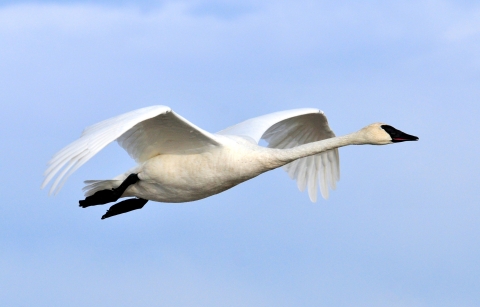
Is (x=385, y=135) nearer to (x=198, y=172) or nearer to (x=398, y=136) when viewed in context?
(x=398, y=136)

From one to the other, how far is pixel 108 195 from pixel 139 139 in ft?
3.60

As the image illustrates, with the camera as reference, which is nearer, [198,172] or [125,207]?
[198,172]

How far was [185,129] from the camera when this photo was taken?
16.2 meters

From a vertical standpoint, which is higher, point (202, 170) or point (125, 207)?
point (202, 170)

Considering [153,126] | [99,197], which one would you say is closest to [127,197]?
[99,197]

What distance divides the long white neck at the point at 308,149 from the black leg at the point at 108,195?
2.17 meters

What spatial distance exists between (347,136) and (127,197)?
12.0ft

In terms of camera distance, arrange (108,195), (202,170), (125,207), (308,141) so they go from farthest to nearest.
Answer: (308,141), (125,207), (108,195), (202,170)

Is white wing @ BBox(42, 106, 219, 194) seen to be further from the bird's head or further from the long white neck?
the bird's head

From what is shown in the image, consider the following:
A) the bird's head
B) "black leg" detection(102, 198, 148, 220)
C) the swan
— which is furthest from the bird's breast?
the bird's head

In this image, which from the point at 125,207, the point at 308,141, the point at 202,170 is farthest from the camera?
the point at 308,141

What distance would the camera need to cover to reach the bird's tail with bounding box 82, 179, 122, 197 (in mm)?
17373

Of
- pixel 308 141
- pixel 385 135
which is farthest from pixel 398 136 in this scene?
pixel 308 141

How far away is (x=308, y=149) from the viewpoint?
1648 cm
